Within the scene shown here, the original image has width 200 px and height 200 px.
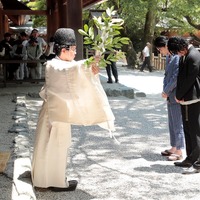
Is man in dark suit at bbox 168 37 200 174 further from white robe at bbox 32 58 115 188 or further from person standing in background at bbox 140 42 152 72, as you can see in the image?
person standing in background at bbox 140 42 152 72

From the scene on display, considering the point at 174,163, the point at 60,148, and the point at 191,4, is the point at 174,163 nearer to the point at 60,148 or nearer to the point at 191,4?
the point at 60,148

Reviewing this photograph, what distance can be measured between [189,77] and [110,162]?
1.47 meters

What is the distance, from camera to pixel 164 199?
13.1 ft

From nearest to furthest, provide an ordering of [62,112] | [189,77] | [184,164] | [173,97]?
[62,112] < [189,77] < [184,164] < [173,97]

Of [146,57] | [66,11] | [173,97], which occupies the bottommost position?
[146,57]

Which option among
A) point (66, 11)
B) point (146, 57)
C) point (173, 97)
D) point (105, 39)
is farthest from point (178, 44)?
point (146, 57)

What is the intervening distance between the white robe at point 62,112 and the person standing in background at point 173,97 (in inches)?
58.4

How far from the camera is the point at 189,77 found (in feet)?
15.3

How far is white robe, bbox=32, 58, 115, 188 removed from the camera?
386cm

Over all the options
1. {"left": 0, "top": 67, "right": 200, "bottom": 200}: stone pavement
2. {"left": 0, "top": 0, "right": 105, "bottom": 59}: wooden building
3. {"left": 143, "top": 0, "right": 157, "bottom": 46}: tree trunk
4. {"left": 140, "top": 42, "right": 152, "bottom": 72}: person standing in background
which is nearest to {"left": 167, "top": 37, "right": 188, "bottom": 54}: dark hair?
{"left": 0, "top": 67, "right": 200, "bottom": 200}: stone pavement

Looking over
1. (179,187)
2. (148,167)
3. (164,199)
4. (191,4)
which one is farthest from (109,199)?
(191,4)

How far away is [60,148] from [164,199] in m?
1.06

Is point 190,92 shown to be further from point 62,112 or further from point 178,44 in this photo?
point 62,112

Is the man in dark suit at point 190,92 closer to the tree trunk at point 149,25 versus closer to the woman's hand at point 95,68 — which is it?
the woman's hand at point 95,68
